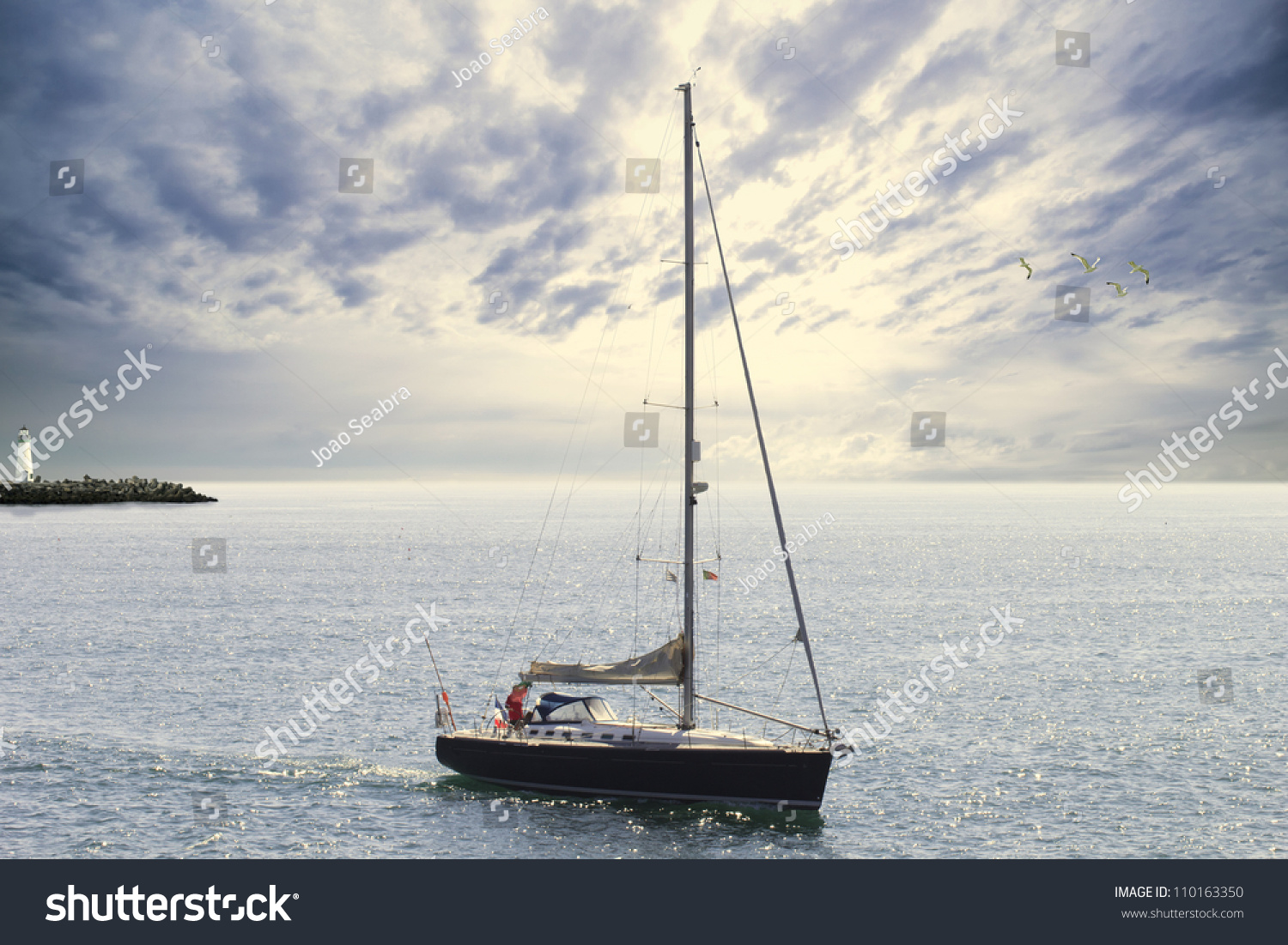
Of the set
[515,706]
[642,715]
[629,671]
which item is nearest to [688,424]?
[629,671]

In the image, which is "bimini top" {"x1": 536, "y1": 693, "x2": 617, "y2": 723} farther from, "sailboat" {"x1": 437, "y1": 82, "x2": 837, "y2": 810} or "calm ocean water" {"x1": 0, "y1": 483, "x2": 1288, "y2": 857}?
"calm ocean water" {"x1": 0, "y1": 483, "x2": 1288, "y2": 857}

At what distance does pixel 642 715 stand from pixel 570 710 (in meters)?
11.5

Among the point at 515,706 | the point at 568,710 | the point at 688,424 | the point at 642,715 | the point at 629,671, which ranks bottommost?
the point at 642,715

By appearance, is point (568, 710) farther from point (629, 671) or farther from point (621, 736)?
point (629, 671)

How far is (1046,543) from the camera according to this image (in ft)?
581

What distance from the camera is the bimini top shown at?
31.9 metres

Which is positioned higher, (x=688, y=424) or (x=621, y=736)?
(x=688, y=424)

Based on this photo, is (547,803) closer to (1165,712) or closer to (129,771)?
(129,771)

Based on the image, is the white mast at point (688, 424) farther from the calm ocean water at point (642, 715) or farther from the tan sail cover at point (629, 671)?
the calm ocean water at point (642, 715)

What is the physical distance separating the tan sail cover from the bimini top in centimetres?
149

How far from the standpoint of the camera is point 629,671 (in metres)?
31.0

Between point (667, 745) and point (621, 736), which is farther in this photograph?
point (621, 736)

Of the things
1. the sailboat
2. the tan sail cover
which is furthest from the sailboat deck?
the tan sail cover

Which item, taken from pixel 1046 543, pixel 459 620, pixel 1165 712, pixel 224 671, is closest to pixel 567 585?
pixel 459 620
